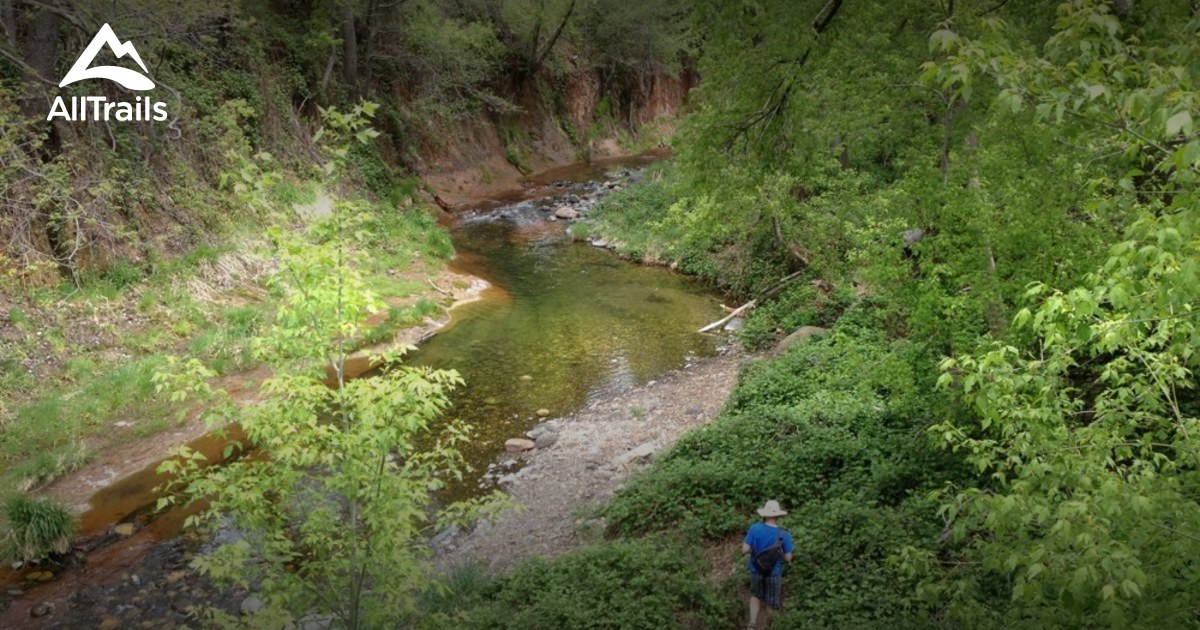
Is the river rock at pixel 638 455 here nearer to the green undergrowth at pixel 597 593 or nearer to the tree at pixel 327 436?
the green undergrowth at pixel 597 593

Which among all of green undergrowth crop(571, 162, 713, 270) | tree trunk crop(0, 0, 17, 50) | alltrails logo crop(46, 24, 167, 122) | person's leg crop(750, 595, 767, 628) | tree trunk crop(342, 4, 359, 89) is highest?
tree trunk crop(342, 4, 359, 89)

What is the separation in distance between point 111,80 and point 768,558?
1774 cm

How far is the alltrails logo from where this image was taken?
15.0 meters

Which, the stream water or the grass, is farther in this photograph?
the grass

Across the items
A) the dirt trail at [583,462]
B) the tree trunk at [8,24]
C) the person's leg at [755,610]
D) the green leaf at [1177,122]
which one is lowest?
the dirt trail at [583,462]

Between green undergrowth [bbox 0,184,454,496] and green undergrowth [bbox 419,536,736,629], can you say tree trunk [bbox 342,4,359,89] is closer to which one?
green undergrowth [bbox 0,184,454,496]

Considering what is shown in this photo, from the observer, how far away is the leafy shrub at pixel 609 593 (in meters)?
6.45

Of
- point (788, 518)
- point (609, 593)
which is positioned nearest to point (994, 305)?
point (788, 518)

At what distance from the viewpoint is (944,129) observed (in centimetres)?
745

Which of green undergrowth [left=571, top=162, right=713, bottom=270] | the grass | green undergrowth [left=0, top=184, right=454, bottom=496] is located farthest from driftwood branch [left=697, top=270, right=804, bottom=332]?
green undergrowth [left=0, top=184, right=454, bottom=496]

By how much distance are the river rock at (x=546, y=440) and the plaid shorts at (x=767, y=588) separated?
557 cm

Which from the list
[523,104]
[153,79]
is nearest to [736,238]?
[153,79]

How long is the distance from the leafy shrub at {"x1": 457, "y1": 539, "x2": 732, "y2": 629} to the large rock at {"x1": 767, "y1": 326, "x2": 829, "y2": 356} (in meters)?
7.14

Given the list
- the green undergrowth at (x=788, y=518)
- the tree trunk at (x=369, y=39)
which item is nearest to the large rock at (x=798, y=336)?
the green undergrowth at (x=788, y=518)
